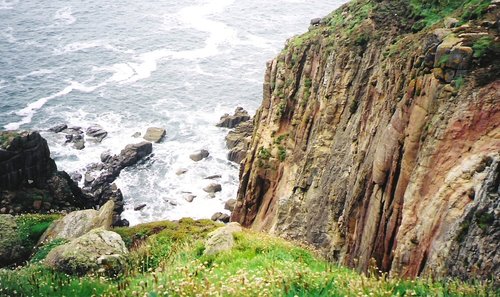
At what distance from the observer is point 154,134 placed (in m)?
68.7

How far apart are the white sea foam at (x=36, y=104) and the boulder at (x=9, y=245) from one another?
4381 centimetres

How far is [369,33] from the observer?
29.6m

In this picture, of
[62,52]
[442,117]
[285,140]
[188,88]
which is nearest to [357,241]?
[442,117]

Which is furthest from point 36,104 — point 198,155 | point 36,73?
point 198,155

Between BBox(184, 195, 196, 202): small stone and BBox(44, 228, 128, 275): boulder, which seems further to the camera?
BBox(184, 195, 196, 202): small stone

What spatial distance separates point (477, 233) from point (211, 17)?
110 metres

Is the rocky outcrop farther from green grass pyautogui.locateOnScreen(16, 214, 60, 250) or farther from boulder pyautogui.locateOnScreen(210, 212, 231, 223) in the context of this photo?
green grass pyautogui.locateOnScreen(16, 214, 60, 250)

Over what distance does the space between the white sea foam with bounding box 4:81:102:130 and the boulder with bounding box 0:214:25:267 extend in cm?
4381

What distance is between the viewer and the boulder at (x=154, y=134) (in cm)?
6819

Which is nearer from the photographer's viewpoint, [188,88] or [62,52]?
[188,88]

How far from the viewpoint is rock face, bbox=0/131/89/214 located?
47.3 meters

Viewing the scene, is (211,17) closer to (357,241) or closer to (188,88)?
(188,88)

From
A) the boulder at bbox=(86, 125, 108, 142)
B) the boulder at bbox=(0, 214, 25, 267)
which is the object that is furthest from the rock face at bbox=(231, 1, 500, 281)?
the boulder at bbox=(86, 125, 108, 142)

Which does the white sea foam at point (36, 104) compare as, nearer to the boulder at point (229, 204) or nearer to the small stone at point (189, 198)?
the small stone at point (189, 198)
